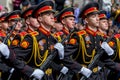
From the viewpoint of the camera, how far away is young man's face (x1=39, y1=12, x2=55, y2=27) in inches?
324

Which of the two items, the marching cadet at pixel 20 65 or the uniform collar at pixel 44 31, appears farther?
the uniform collar at pixel 44 31

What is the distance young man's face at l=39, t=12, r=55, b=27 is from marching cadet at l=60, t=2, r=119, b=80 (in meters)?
0.48

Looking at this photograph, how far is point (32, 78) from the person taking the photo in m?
7.86

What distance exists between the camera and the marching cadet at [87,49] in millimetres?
8438

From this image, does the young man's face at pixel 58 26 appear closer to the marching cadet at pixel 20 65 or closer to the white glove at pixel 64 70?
the white glove at pixel 64 70

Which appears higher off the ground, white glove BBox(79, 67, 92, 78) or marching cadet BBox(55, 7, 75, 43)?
marching cadet BBox(55, 7, 75, 43)

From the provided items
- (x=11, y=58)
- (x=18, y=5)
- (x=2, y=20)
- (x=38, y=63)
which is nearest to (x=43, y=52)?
(x=38, y=63)

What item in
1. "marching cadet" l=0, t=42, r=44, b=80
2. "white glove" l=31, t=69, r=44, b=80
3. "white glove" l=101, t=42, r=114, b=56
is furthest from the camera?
"white glove" l=101, t=42, r=114, b=56

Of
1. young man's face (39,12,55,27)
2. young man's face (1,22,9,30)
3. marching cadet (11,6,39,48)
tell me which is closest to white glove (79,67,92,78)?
young man's face (39,12,55,27)

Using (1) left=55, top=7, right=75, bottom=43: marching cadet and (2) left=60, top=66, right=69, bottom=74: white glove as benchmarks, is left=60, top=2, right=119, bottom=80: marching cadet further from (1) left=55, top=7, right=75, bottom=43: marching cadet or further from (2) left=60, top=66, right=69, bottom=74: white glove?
(1) left=55, top=7, right=75, bottom=43: marching cadet

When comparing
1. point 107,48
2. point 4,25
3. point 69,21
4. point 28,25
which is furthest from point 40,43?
point 4,25

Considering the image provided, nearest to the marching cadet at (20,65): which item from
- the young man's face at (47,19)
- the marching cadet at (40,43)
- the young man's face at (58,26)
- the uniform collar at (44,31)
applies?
the marching cadet at (40,43)

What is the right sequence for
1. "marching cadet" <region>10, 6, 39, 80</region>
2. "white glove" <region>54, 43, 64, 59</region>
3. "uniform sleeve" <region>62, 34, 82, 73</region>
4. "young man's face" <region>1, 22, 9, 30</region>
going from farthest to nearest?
"young man's face" <region>1, 22, 9, 30</region> < "uniform sleeve" <region>62, 34, 82, 73</region> < "marching cadet" <region>10, 6, 39, 80</region> < "white glove" <region>54, 43, 64, 59</region>

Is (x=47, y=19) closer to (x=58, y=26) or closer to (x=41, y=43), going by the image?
(x=41, y=43)
